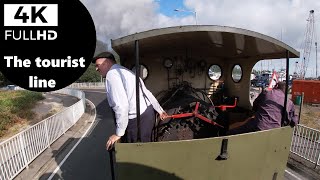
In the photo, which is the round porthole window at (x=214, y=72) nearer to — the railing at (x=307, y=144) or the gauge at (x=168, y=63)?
the gauge at (x=168, y=63)

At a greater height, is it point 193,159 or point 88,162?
point 193,159

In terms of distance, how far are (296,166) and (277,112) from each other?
155 inches

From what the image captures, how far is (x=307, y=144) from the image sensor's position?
27.8 feet

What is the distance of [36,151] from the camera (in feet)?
30.5

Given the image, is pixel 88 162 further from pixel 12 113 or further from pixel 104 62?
pixel 12 113

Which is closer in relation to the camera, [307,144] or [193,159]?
[193,159]

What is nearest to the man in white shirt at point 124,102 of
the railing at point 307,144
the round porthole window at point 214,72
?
the round porthole window at point 214,72

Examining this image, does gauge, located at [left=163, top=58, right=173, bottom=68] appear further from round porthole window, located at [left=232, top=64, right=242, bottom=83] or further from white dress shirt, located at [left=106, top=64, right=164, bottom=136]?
white dress shirt, located at [left=106, top=64, right=164, bottom=136]

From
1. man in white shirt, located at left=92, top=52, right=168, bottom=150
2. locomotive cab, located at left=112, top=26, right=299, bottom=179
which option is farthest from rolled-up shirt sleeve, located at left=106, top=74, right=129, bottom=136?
locomotive cab, located at left=112, top=26, right=299, bottom=179

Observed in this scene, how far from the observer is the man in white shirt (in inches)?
165

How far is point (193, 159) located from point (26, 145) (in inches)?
250

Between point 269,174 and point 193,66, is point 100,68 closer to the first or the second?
point 269,174

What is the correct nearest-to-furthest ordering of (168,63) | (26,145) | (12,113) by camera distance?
(168,63) < (26,145) < (12,113)

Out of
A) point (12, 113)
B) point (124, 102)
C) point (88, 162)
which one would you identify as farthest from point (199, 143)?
point (12, 113)
